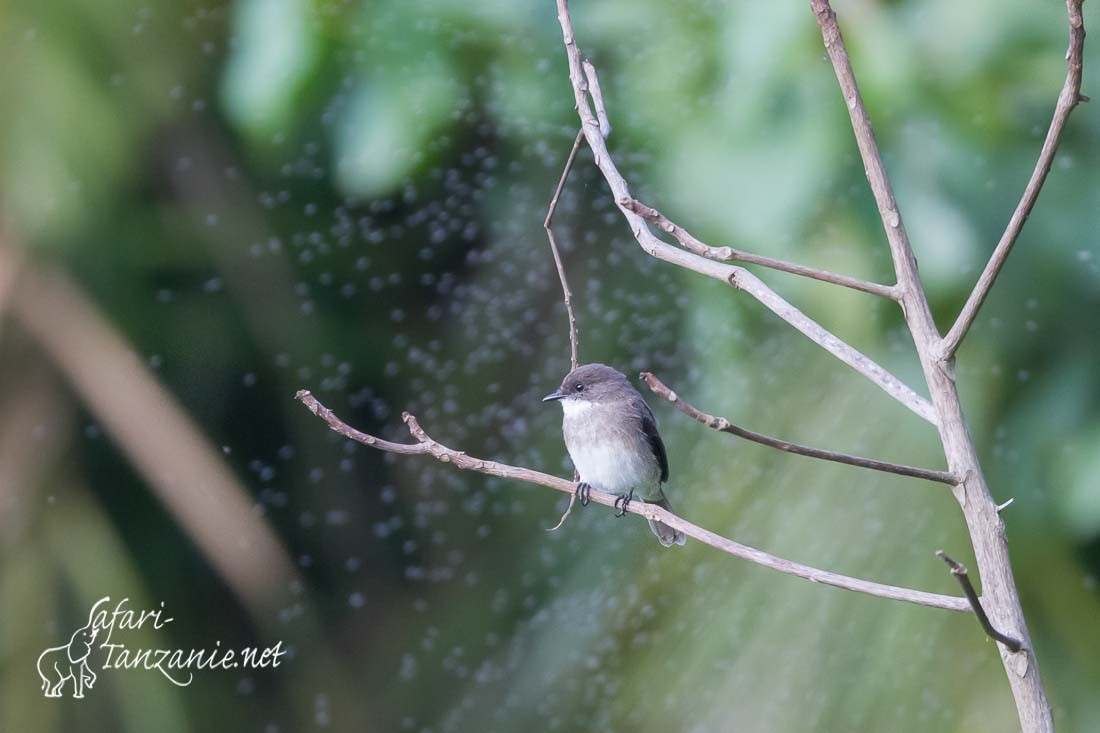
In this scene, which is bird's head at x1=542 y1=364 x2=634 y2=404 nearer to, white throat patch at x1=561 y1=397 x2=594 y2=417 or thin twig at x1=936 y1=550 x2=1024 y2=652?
white throat patch at x1=561 y1=397 x2=594 y2=417

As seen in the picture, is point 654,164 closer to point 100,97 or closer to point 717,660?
point 717,660

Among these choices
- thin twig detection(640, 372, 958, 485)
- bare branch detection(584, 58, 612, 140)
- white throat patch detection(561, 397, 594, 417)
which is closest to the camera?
thin twig detection(640, 372, 958, 485)

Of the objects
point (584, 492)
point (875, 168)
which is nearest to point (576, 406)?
point (584, 492)

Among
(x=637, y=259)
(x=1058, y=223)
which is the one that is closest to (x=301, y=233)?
(x=637, y=259)

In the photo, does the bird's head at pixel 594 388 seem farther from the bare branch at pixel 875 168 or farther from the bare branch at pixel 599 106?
the bare branch at pixel 875 168

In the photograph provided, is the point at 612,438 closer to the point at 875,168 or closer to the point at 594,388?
the point at 594,388

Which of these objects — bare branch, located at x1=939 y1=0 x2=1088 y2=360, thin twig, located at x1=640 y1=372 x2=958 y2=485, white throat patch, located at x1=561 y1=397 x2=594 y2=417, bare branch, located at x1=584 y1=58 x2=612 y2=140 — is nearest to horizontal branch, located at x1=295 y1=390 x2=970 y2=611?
thin twig, located at x1=640 y1=372 x2=958 y2=485
